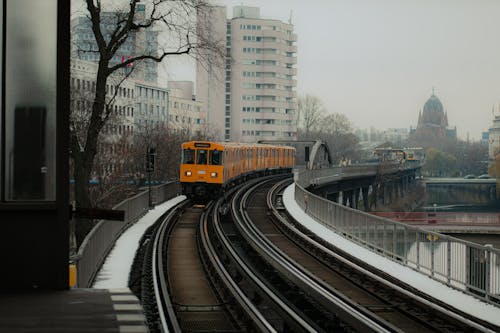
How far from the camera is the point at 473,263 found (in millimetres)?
16047

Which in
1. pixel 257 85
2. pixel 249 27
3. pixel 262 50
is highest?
pixel 249 27

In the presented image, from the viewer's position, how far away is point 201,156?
42375mm

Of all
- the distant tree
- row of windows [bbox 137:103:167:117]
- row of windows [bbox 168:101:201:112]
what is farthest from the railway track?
row of windows [bbox 168:101:201:112]

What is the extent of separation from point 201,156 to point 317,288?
25750 mm

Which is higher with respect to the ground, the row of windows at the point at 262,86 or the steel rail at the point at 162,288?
the row of windows at the point at 262,86

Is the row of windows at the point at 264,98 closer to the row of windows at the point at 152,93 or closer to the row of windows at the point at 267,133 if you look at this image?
the row of windows at the point at 267,133

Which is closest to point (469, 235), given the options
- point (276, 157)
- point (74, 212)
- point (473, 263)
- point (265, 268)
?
point (276, 157)

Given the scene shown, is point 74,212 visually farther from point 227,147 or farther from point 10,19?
point 227,147

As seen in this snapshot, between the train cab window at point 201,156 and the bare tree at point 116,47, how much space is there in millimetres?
11900

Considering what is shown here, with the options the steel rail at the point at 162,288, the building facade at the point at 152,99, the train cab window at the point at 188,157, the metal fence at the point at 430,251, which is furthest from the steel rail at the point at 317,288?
the building facade at the point at 152,99

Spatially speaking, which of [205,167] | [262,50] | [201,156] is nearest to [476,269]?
[205,167]

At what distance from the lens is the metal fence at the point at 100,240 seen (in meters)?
15.4

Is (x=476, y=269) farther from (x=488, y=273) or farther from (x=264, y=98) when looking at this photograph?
(x=264, y=98)

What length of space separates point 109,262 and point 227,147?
23447 millimetres
